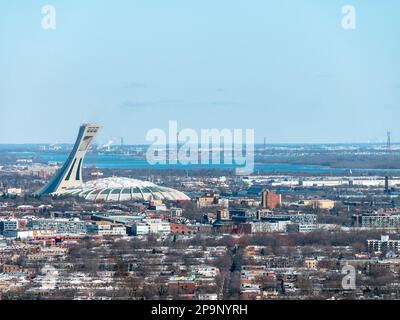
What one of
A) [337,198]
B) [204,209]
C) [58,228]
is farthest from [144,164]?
[58,228]

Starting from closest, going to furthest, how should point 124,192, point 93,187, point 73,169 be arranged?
point 124,192
point 93,187
point 73,169

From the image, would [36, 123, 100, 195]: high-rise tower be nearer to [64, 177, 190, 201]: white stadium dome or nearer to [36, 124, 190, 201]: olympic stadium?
[36, 124, 190, 201]: olympic stadium

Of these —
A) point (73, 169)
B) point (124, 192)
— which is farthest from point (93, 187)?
point (124, 192)

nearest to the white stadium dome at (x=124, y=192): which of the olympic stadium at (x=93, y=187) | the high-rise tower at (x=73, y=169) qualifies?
the olympic stadium at (x=93, y=187)

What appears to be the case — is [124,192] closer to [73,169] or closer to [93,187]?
[93,187]

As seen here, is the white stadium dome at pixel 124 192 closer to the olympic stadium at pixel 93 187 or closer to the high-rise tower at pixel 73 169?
the olympic stadium at pixel 93 187

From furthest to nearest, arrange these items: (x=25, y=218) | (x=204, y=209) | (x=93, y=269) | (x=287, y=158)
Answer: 1. (x=287, y=158)
2. (x=204, y=209)
3. (x=25, y=218)
4. (x=93, y=269)
